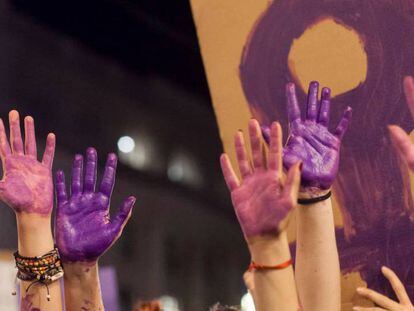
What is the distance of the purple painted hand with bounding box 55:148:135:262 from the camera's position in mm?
1513

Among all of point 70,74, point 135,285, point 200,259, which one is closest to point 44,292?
point 70,74

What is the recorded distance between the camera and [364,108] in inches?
63.7

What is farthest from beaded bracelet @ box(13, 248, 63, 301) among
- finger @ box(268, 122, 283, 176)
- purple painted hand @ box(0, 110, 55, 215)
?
finger @ box(268, 122, 283, 176)

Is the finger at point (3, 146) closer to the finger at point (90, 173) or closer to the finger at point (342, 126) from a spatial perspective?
the finger at point (90, 173)

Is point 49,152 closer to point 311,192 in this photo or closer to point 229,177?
point 229,177

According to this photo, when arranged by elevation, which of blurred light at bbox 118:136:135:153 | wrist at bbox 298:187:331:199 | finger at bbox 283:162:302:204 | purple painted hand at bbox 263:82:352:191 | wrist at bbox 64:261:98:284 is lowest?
wrist at bbox 64:261:98:284

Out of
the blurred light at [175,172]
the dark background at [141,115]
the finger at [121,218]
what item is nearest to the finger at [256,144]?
the finger at [121,218]

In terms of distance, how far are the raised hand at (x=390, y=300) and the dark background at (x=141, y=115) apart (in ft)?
6.41

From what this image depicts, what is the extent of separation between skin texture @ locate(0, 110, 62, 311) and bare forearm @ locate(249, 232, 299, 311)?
20.9 inches

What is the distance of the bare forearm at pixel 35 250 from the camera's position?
56.3 inches

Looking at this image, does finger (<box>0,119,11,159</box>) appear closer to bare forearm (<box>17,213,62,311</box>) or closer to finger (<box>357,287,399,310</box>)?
bare forearm (<box>17,213,62,311</box>)

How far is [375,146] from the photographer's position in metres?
1.61

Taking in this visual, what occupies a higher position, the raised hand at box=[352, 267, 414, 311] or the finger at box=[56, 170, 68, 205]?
the finger at box=[56, 170, 68, 205]

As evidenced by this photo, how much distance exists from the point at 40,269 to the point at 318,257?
0.62m
